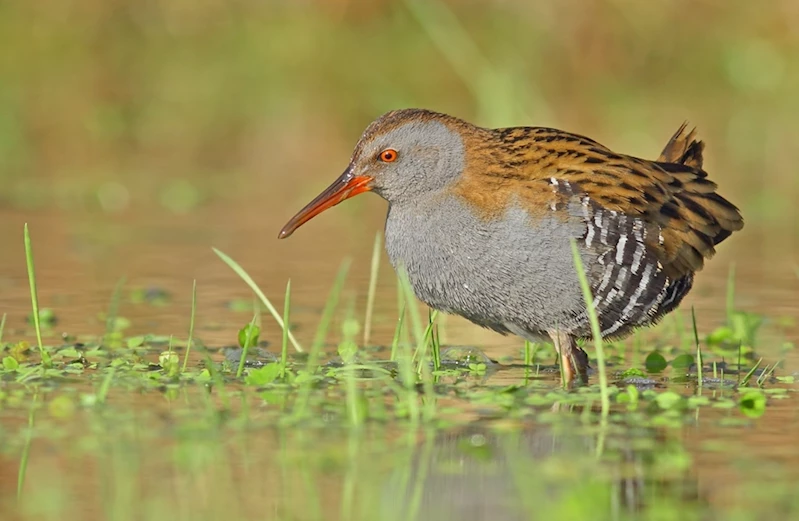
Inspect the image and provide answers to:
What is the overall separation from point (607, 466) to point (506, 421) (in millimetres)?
674

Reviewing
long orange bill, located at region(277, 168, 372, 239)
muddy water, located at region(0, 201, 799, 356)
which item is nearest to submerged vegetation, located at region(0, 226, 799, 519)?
long orange bill, located at region(277, 168, 372, 239)

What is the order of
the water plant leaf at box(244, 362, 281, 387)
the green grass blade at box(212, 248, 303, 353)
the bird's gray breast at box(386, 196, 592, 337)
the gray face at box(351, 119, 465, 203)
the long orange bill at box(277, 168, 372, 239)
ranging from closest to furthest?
the water plant leaf at box(244, 362, 281, 387), the green grass blade at box(212, 248, 303, 353), the bird's gray breast at box(386, 196, 592, 337), the gray face at box(351, 119, 465, 203), the long orange bill at box(277, 168, 372, 239)

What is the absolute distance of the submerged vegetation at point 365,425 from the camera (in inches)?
168

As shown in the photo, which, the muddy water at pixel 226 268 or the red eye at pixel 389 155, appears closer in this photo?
the red eye at pixel 389 155

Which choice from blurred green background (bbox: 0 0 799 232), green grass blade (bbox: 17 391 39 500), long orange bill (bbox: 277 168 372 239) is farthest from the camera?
blurred green background (bbox: 0 0 799 232)

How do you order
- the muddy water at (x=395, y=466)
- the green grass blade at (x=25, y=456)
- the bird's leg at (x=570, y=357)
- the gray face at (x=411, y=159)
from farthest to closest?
1. the gray face at (x=411, y=159)
2. the bird's leg at (x=570, y=357)
3. the green grass blade at (x=25, y=456)
4. the muddy water at (x=395, y=466)

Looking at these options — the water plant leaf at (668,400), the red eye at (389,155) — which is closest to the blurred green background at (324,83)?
the red eye at (389,155)

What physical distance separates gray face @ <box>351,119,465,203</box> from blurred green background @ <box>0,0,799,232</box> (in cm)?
522

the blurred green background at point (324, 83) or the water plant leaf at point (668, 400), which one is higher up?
the blurred green background at point (324, 83)

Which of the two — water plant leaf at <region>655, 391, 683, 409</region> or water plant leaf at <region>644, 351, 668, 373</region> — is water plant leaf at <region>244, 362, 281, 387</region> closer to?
water plant leaf at <region>655, 391, 683, 409</region>

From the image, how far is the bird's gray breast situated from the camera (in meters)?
6.09

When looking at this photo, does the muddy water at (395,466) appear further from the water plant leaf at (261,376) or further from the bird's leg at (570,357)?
the water plant leaf at (261,376)

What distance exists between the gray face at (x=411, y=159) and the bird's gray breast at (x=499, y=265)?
0.15 meters

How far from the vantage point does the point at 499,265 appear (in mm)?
6094
